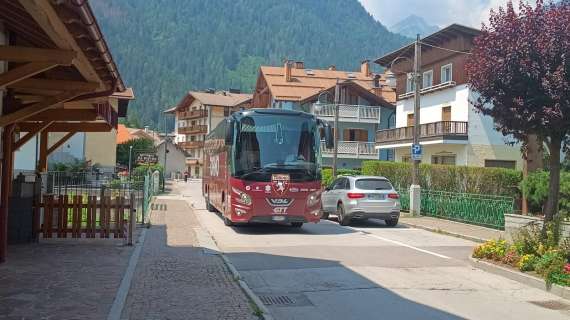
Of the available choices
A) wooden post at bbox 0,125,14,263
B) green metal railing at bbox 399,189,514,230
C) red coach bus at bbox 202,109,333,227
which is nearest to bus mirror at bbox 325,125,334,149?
red coach bus at bbox 202,109,333,227

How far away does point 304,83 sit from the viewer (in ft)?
232

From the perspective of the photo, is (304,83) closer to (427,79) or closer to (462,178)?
(427,79)

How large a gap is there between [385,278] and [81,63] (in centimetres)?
606

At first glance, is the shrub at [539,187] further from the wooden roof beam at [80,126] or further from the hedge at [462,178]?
the wooden roof beam at [80,126]

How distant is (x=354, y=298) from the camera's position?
356 inches

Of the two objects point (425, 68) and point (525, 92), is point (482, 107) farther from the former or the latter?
point (425, 68)

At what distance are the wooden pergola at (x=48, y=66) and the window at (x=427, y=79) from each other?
106 feet

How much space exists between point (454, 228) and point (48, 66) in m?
15.4

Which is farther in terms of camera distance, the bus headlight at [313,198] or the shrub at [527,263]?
the bus headlight at [313,198]

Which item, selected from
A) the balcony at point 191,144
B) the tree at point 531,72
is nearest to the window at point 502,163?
the tree at point 531,72

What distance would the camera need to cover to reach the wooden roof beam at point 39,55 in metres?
7.47

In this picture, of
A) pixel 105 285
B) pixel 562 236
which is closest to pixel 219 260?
pixel 105 285

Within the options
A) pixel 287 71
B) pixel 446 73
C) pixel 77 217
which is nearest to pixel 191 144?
pixel 287 71

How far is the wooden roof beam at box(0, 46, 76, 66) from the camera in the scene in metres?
7.47
